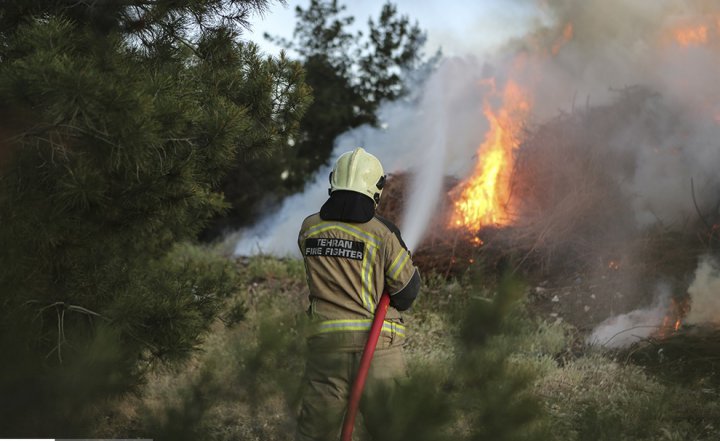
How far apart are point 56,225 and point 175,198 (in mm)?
693

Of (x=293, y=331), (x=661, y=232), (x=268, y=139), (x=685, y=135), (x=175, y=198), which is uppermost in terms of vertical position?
(x=685, y=135)

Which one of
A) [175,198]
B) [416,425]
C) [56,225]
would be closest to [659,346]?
[175,198]

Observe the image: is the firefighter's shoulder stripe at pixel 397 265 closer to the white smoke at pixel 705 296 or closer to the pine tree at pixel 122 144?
the pine tree at pixel 122 144

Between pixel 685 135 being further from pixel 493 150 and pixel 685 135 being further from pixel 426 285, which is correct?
pixel 426 285

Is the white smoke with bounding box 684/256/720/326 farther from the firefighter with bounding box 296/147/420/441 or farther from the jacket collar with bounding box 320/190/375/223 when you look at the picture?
the jacket collar with bounding box 320/190/375/223

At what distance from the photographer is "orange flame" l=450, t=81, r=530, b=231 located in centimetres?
972

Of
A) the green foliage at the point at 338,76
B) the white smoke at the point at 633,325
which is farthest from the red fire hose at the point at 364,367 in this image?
the green foliage at the point at 338,76

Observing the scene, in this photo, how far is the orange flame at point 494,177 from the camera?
383 inches

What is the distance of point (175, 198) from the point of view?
4.57 meters

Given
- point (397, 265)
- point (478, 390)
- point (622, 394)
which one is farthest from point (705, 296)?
point (478, 390)

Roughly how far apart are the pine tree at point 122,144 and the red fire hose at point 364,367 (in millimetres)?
840

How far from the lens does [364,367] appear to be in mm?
2730

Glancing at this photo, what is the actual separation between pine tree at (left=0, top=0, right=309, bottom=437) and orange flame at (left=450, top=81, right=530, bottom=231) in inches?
178

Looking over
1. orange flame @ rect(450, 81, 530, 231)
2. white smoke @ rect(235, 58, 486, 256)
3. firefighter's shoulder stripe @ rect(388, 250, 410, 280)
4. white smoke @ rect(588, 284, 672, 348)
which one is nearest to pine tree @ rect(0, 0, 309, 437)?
firefighter's shoulder stripe @ rect(388, 250, 410, 280)
